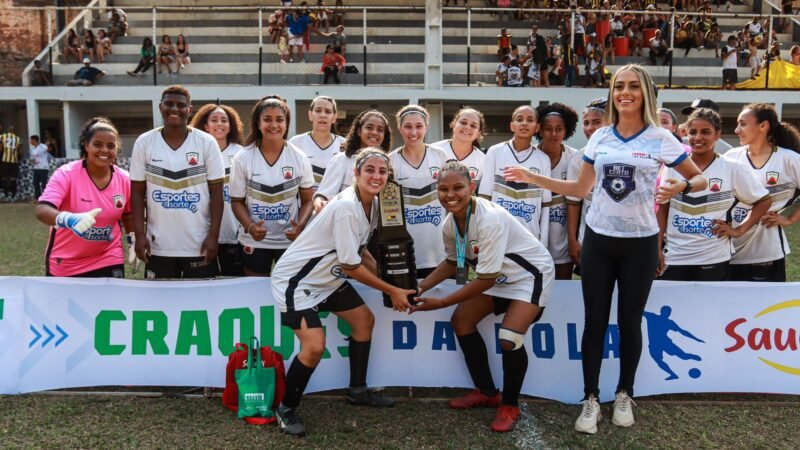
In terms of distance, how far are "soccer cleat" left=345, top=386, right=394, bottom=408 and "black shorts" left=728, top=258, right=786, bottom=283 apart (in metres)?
2.86

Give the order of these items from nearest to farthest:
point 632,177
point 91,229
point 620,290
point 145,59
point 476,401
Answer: point 632,177
point 620,290
point 476,401
point 91,229
point 145,59

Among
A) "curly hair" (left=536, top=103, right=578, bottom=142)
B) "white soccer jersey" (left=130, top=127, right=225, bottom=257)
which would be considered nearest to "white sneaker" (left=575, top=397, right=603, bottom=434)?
"curly hair" (left=536, top=103, right=578, bottom=142)

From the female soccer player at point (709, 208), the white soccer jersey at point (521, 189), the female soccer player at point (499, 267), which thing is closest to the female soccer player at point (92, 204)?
the female soccer player at point (499, 267)

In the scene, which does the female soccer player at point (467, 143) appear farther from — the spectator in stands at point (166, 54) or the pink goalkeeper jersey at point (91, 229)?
the spectator in stands at point (166, 54)

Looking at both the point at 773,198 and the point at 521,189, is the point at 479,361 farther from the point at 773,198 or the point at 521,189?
the point at 773,198

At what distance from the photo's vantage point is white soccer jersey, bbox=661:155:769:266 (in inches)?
182

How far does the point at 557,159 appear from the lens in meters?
5.08

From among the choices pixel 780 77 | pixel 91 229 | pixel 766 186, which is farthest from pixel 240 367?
pixel 780 77

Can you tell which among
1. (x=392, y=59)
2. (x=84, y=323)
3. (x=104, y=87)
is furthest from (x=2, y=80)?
(x=84, y=323)

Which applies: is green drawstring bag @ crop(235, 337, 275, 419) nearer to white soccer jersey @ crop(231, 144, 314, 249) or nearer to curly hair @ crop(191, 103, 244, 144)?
white soccer jersey @ crop(231, 144, 314, 249)

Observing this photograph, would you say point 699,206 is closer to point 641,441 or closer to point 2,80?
point 641,441

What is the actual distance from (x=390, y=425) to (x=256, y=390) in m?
0.85

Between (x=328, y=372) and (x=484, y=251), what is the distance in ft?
4.77

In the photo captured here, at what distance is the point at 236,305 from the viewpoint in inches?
177
